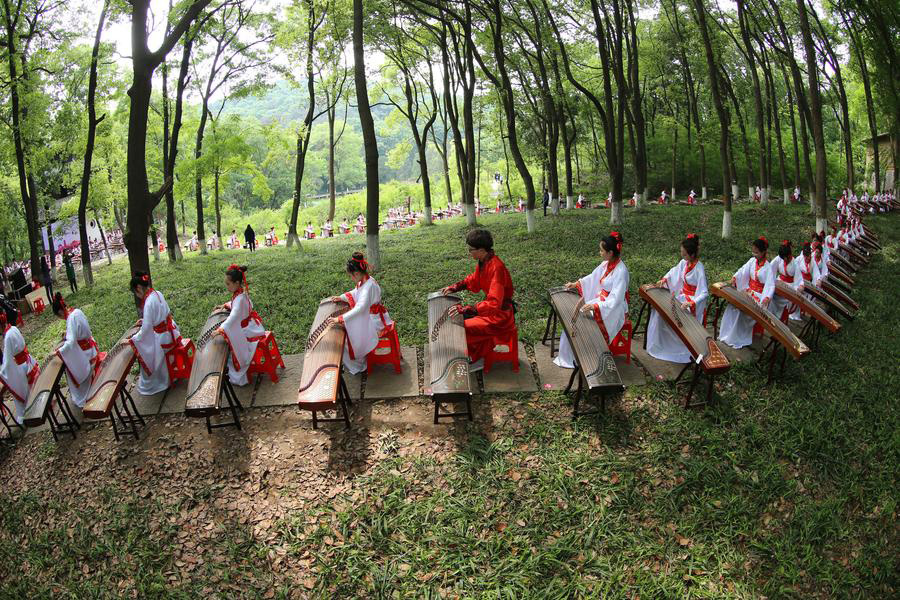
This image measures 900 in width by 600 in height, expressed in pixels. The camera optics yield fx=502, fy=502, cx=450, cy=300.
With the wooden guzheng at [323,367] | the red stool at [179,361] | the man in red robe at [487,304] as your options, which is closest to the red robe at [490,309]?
the man in red robe at [487,304]

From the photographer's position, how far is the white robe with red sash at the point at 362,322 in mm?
5926

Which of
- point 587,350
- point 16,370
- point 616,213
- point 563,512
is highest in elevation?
→ point 616,213

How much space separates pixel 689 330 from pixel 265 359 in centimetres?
504

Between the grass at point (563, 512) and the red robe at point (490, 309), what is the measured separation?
742mm

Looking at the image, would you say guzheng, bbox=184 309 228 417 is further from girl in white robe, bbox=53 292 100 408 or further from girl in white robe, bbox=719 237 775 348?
girl in white robe, bbox=719 237 775 348

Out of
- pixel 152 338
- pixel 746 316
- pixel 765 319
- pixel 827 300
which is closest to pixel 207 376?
pixel 152 338

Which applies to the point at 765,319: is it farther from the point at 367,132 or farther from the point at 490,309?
the point at 367,132

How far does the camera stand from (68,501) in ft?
16.1

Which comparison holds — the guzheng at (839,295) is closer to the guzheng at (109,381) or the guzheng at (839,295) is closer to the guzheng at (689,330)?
the guzheng at (689,330)

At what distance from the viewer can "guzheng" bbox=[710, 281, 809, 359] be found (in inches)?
205

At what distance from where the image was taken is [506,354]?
638cm

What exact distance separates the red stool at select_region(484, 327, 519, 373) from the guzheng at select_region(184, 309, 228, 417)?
120 inches

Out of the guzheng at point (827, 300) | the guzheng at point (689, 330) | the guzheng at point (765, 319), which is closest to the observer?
the guzheng at point (689, 330)

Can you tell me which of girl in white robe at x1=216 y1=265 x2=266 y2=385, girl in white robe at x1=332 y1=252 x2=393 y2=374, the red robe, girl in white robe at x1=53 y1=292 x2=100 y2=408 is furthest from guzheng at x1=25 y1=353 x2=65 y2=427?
the red robe
